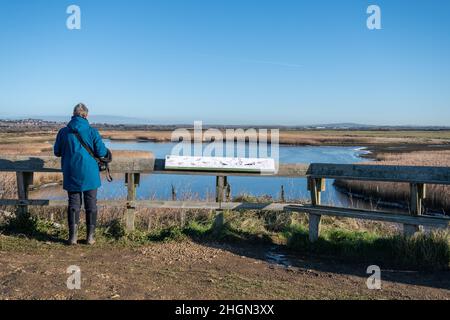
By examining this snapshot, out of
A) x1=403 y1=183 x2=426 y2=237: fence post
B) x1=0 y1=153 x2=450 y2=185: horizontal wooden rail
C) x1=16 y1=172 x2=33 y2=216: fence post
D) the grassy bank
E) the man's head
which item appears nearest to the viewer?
the grassy bank

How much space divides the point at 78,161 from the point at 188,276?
2258 millimetres

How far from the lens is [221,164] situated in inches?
286

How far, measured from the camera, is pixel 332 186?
2933 cm

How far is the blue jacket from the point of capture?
21.2ft

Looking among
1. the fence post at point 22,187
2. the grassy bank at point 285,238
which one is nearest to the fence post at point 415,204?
the grassy bank at point 285,238

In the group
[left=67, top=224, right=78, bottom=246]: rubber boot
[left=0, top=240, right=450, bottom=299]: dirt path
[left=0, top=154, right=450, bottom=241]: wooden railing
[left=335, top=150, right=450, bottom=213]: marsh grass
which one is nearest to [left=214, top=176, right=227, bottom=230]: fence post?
[left=0, top=154, right=450, bottom=241]: wooden railing

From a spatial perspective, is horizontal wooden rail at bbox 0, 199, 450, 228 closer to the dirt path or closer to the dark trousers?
the dark trousers

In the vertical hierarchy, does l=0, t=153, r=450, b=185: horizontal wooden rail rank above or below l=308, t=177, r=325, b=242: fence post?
above

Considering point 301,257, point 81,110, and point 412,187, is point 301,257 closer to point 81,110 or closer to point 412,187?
point 412,187

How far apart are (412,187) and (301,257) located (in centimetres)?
173
